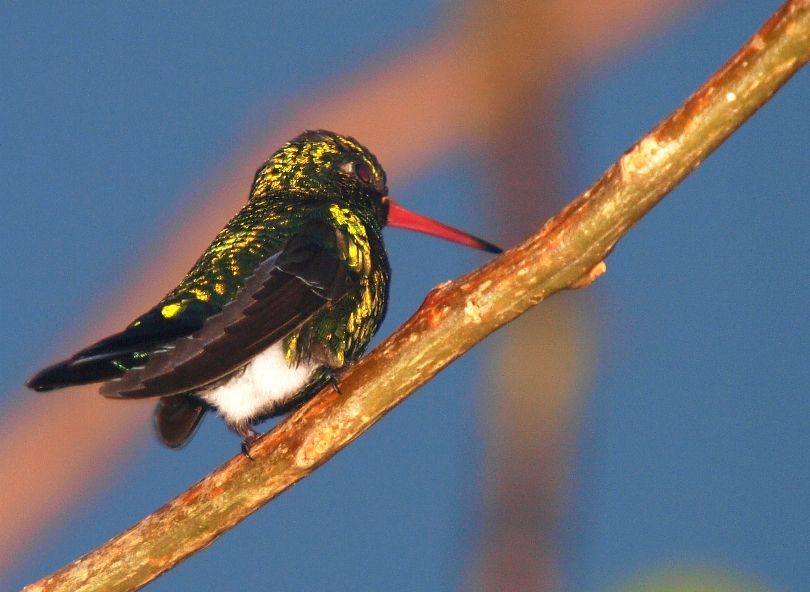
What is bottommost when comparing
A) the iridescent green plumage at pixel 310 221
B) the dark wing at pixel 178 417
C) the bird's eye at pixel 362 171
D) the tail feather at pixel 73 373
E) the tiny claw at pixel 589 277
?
the tail feather at pixel 73 373

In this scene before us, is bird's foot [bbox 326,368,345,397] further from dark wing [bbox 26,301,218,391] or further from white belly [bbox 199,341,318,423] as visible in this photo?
dark wing [bbox 26,301,218,391]

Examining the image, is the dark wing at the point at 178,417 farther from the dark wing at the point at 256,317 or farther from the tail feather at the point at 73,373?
the tail feather at the point at 73,373

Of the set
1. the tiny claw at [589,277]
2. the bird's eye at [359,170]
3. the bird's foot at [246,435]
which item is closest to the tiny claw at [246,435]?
the bird's foot at [246,435]

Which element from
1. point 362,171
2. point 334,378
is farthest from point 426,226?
point 334,378

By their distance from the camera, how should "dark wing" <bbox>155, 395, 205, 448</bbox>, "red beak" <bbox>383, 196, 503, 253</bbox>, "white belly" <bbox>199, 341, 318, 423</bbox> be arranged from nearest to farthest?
1. "white belly" <bbox>199, 341, 318, 423</bbox>
2. "dark wing" <bbox>155, 395, 205, 448</bbox>
3. "red beak" <bbox>383, 196, 503, 253</bbox>

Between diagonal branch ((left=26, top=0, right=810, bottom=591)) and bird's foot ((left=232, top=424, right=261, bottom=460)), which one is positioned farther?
bird's foot ((left=232, top=424, right=261, bottom=460))

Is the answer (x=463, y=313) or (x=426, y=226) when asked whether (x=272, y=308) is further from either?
(x=426, y=226)

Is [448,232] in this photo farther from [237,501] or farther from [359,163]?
[237,501]

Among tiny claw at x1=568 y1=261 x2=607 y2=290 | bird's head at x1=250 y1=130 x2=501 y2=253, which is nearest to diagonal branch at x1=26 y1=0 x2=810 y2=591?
tiny claw at x1=568 y1=261 x2=607 y2=290

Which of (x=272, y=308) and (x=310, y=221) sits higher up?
(x=310, y=221)
